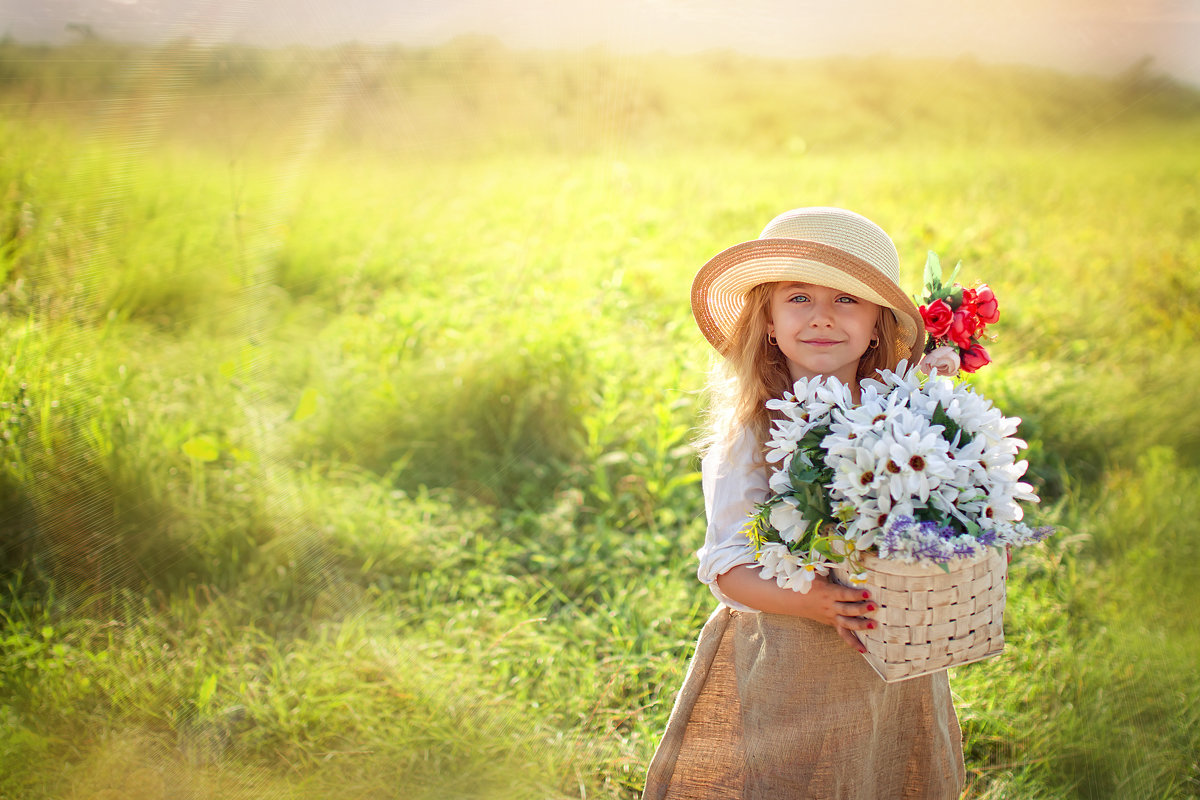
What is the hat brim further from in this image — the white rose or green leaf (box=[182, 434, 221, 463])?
green leaf (box=[182, 434, 221, 463])

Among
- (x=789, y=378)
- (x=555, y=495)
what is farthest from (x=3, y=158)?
(x=789, y=378)

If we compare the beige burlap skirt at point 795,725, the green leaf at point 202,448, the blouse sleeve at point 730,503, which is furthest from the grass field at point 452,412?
the blouse sleeve at point 730,503

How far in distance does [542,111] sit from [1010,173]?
296 cm

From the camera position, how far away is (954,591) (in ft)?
4.29

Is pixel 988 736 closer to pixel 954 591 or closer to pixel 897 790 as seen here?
pixel 897 790

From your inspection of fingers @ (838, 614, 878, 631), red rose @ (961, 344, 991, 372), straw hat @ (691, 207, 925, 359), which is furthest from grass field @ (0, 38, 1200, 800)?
straw hat @ (691, 207, 925, 359)

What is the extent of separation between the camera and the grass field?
220 cm

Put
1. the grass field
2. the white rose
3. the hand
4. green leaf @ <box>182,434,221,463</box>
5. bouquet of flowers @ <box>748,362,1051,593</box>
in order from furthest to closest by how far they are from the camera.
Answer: green leaf @ <box>182,434,221,463</box> < the grass field < the white rose < the hand < bouquet of flowers @ <box>748,362,1051,593</box>

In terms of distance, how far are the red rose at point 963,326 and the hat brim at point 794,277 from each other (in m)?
0.06

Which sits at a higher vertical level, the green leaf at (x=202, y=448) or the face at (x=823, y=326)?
the face at (x=823, y=326)

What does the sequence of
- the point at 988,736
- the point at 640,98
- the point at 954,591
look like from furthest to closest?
the point at 640,98 < the point at 988,736 < the point at 954,591

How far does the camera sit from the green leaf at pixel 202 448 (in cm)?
273

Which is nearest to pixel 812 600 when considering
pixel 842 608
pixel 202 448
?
pixel 842 608

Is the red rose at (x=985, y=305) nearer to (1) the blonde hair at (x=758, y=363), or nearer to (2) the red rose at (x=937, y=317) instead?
(2) the red rose at (x=937, y=317)
